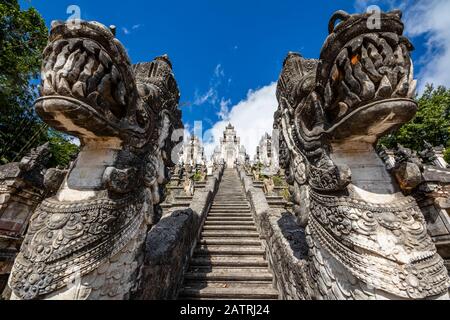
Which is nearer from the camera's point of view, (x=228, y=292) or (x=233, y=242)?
(x=228, y=292)

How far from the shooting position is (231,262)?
3842 millimetres

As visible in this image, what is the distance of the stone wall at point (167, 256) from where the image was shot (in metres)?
2.37

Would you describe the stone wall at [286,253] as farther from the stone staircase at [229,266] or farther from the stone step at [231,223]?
the stone step at [231,223]

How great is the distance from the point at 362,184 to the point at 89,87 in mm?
2759

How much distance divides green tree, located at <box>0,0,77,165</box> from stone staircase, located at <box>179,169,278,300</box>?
33.7 ft

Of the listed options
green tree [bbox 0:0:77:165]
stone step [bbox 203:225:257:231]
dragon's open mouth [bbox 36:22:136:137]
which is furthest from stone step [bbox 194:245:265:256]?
green tree [bbox 0:0:77:165]

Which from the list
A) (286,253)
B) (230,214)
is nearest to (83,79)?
(286,253)

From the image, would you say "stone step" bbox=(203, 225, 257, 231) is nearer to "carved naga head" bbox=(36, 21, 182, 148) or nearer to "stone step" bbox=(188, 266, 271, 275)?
"stone step" bbox=(188, 266, 271, 275)

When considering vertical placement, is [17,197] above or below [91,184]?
above

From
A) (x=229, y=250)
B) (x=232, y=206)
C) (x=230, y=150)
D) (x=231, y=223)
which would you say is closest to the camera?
(x=229, y=250)

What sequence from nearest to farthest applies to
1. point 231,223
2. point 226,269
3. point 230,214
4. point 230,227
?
point 226,269 → point 230,227 → point 231,223 → point 230,214

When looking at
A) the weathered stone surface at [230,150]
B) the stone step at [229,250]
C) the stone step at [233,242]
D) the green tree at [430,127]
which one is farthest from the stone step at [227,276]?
the weathered stone surface at [230,150]

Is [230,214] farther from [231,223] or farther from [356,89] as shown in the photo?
[356,89]

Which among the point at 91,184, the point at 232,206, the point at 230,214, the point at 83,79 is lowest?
the point at 91,184
